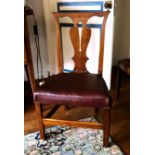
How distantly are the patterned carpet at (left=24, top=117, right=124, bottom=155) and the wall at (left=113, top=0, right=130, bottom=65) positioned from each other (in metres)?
1.49

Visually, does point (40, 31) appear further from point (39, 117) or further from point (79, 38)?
point (39, 117)

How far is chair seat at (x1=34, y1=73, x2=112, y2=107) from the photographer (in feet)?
3.72

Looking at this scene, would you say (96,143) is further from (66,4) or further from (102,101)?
(66,4)

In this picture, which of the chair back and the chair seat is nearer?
the chair seat

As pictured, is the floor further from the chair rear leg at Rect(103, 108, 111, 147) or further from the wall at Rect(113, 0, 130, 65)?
the wall at Rect(113, 0, 130, 65)

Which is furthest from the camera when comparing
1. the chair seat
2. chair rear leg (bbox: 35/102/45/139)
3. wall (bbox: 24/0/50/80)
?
wall (bbox: 24/0/50/80)

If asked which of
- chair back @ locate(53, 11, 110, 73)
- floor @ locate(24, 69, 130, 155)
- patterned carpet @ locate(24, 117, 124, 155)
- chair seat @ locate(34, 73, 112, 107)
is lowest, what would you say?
patterned carpet @ locate(24, 117, 124, 155)

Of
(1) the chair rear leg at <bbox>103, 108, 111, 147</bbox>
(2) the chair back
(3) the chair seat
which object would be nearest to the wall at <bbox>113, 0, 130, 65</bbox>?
(2) the chair back

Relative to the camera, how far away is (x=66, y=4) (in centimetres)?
185

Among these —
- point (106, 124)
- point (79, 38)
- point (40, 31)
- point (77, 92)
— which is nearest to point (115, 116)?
point (106, 124)

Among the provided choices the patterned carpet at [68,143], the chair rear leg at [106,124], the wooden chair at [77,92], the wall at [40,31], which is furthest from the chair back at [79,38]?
the wall at [40,31]
